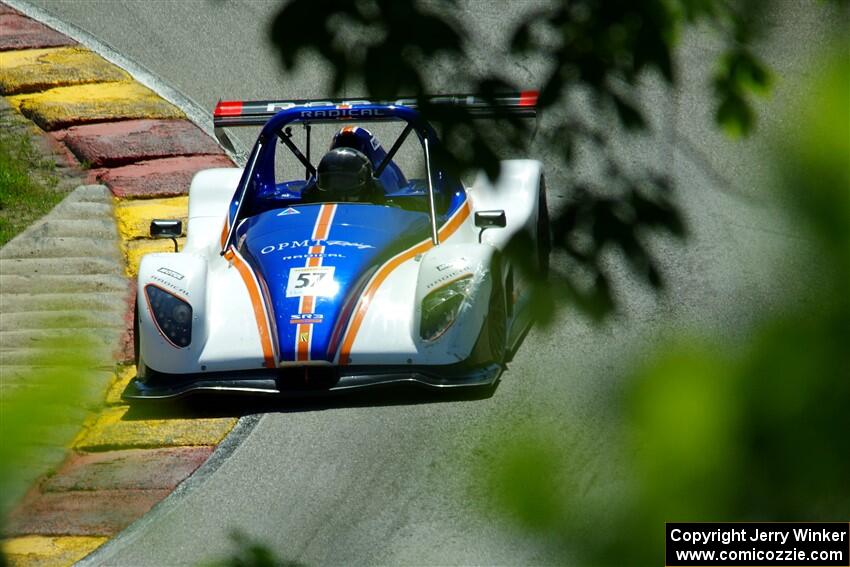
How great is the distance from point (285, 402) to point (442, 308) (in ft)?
3.79

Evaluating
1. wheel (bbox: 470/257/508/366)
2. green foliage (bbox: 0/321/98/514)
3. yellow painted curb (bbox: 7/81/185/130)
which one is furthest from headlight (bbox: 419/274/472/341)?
green foliage (bbox: 0/321/98/514)

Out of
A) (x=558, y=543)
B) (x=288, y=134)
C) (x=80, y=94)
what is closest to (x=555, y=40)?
(x=558, y=543)

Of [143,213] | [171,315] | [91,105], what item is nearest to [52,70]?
[91,105]

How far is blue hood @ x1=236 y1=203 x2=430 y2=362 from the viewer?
6.59m

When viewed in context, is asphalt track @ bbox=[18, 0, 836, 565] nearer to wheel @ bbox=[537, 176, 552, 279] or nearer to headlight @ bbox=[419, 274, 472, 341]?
wheel @ bbox=[537, 176, 552, 279]

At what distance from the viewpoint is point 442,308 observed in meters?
6.59

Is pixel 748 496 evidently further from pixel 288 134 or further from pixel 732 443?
pixel 288 134

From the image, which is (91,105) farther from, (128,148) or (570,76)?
(570,76)

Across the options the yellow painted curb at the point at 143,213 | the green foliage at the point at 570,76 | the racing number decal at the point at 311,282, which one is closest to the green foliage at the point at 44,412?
the green foliage at the point at 570,76

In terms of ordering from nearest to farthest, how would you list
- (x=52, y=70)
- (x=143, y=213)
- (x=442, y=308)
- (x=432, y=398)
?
(x=442, y=308), (x=432, y=398), (x=143, y=213), (x=52, y=70)

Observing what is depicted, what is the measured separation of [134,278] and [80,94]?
131 inches

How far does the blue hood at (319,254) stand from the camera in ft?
21.6

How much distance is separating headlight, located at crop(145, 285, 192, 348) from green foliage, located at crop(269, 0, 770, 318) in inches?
182

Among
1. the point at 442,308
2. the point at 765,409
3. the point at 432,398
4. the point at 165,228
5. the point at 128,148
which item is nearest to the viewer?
the point at 765,409
